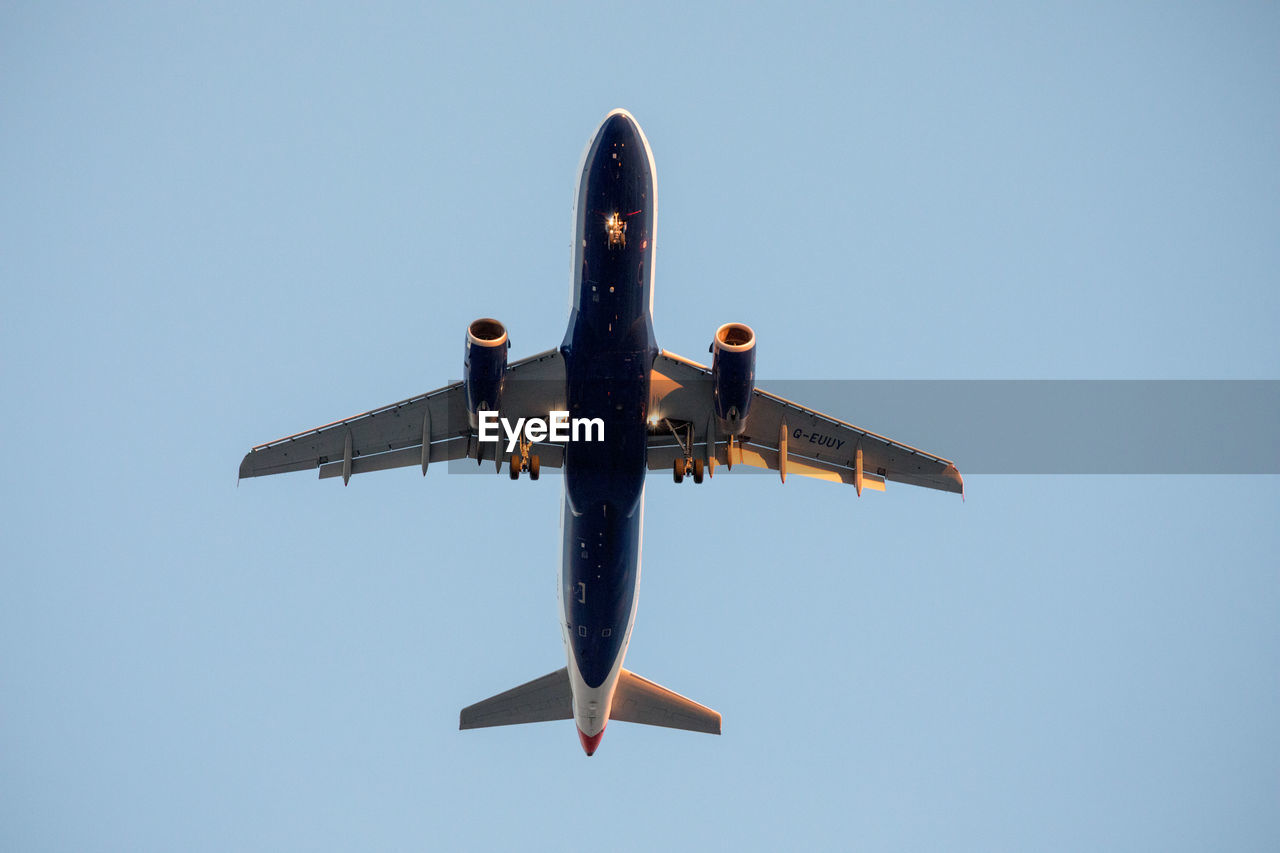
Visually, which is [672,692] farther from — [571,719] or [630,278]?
[630,278]

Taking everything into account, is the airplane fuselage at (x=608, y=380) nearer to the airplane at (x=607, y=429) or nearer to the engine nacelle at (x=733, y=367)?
the airplane at (x=607, y=429)

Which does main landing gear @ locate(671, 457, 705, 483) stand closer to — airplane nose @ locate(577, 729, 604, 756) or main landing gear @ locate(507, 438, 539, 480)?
main landing gear @ locate(507, 438, 539, 480)

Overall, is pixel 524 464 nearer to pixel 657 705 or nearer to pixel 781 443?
pixel 781 443

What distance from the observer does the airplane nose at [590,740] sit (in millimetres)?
41134

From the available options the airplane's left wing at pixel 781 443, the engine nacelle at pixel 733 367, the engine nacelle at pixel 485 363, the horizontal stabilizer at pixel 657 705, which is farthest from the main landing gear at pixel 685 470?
the horizontal stabilizer at pixel 657 705

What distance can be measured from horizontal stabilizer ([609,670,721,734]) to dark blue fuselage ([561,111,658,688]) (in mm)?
5007

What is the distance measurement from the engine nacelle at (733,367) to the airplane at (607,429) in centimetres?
4

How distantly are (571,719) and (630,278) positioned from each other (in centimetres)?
1629

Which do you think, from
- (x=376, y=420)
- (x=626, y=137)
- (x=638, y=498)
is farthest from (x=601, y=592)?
(x=626, y=137)

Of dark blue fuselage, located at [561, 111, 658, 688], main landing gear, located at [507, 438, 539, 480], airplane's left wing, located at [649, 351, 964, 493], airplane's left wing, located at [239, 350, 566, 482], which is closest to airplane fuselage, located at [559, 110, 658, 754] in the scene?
dark blue fuselage, located at [561, 111, 658, 688]

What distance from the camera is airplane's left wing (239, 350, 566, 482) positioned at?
120 ft

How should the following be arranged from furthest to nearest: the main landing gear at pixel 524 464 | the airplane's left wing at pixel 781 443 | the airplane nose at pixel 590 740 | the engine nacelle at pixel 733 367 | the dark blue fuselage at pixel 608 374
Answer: the airplane nose at pixel 590 740 → the airplane's left wing at pixel 781 443 → the main landing gear at pixel 524 464 → the engine nacelle at pixel 733 367 → the dark blue fuselage at pixel 608 374

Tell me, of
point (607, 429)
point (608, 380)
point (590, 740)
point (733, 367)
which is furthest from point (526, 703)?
point (733, 367)

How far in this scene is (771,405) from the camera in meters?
37.3
